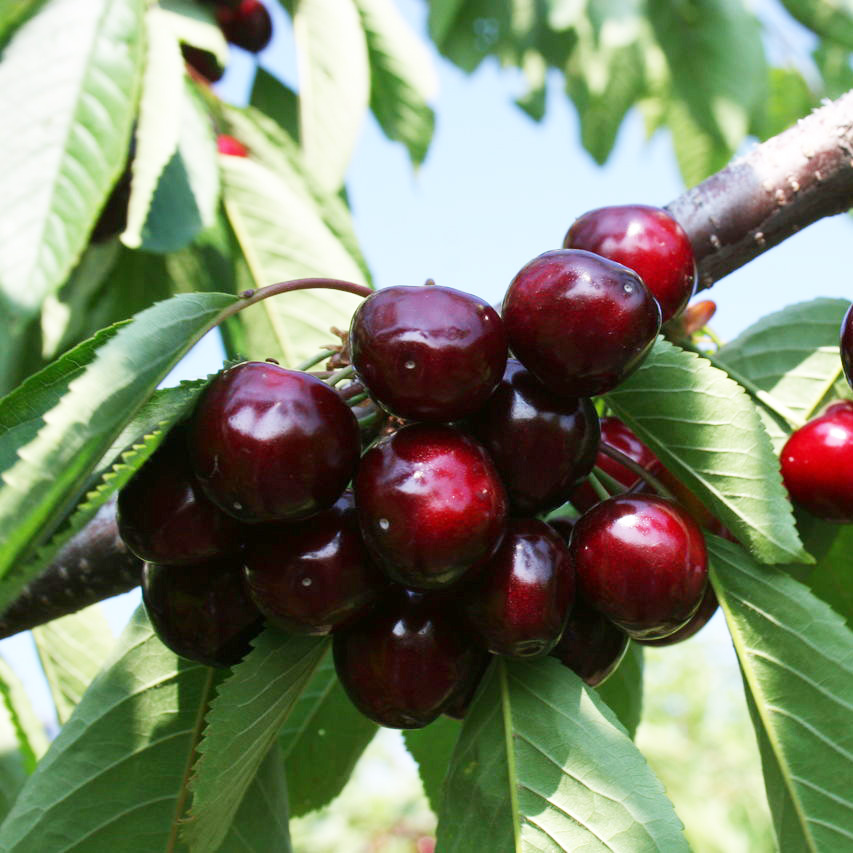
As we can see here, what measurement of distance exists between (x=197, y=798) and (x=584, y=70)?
2.41m

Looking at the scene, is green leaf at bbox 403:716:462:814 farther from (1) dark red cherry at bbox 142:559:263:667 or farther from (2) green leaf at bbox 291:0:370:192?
(2) green leaf at bbox 291:0:370:192

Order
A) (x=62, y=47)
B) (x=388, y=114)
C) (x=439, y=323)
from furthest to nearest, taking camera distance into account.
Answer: (x=388, y=114) → (x=62, y=47) → (x=439, y=323)

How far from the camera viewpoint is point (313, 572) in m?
0.87

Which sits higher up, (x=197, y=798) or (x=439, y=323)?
(x=439, y=323)

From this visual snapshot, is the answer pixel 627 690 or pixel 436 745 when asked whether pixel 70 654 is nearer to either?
pixel 436 745

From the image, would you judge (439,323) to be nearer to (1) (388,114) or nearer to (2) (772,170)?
(2) (772,170)

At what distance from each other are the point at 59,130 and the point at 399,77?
3.27 feet

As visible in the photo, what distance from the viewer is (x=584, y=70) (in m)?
2.84

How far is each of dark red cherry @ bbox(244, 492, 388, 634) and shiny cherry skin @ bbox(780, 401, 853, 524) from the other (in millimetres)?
467

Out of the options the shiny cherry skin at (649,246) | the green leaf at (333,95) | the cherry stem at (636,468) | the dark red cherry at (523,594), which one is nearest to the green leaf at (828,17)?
the green leaf at (333,95)

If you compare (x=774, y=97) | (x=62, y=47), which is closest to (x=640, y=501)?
(x=62, y=47)

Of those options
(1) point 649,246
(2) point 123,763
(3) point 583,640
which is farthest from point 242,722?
(1) point 649,246

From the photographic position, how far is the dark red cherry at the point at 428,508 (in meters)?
0.82

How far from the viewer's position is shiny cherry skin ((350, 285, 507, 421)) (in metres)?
0.85
